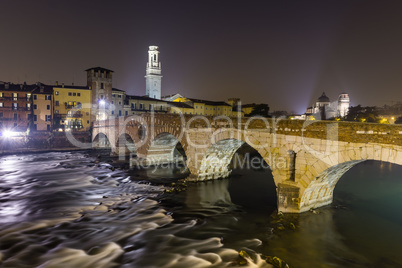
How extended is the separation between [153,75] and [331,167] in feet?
234

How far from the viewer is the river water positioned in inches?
377

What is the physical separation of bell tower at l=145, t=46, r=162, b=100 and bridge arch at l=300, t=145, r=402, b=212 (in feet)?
223

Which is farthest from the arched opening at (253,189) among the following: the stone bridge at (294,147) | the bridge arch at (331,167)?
the bridge arch at (331,167)

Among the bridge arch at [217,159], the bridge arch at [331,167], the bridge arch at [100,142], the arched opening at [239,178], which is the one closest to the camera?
the bridge arch at [331,167]

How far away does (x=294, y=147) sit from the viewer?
39.7ft

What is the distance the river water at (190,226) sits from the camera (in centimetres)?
957

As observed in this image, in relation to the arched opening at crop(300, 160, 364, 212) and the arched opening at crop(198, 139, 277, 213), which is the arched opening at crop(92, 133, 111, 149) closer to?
the arched opening at crop(198, 139, 277, 213)

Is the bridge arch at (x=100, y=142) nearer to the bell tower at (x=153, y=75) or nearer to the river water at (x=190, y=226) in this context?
the river water at (x=190, y=226)

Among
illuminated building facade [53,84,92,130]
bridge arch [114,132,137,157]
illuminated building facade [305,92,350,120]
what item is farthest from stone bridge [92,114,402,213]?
illuminated building facade [305,92,350,120]

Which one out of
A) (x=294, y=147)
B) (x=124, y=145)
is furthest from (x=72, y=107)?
(x=294, y=147)

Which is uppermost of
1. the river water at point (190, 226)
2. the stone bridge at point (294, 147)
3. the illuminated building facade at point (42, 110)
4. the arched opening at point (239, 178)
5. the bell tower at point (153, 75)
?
the bell tower at point (153, 75)

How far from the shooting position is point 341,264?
9.04 metres

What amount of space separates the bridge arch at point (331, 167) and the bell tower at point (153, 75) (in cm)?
6807

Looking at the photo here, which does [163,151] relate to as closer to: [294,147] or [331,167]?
[294,147]
